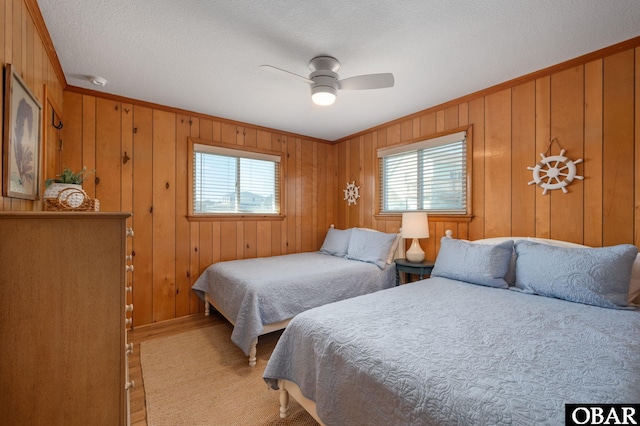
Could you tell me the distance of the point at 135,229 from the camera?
120 inches

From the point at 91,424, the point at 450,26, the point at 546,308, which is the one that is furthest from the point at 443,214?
the point at 91,424

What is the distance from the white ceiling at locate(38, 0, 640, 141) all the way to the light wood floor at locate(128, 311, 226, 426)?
246 centimetres

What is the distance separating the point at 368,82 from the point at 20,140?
6.91 ft

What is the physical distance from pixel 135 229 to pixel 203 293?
1032 mm

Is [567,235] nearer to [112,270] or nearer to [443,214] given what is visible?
[443,214]

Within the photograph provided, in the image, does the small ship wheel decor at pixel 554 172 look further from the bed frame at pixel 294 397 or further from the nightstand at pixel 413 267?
the bed frame at pixel 294 397

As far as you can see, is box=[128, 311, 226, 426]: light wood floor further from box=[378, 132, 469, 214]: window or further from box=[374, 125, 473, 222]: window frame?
box=[378, 132, 469, 214]: window

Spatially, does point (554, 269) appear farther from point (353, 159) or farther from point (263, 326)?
point (353, 159)

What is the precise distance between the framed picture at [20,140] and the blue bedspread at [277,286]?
1585mm

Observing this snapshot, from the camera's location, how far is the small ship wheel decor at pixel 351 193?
4258mm

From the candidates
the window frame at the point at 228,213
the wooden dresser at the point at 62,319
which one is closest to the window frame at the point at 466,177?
the window frame at the point at 228,213

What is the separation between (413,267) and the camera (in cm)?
301

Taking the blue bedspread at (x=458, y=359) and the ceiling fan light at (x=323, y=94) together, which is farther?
the ceiling fan light at (x=323, y=94)

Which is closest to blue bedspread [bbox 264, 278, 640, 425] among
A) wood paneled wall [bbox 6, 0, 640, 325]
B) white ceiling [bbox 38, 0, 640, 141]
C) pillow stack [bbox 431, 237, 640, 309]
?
pillow stack [bbox 431, 237, 640, 309]
